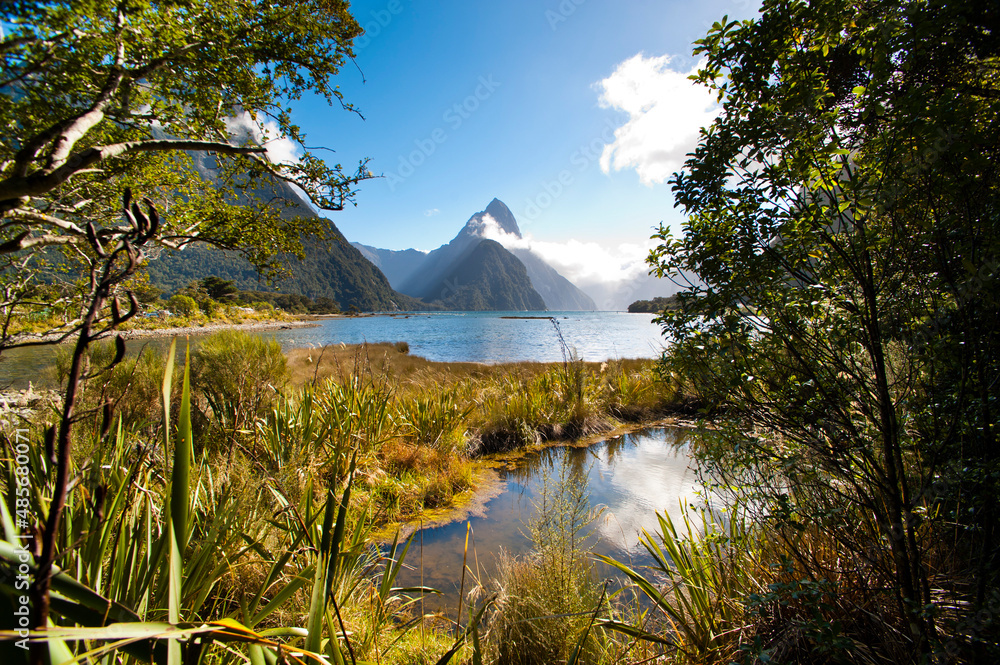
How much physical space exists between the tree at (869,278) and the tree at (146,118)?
3.35 m

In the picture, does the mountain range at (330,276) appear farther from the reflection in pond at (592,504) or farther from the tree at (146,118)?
the reflection in pond at (592,504)

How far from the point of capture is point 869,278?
170 centimetres

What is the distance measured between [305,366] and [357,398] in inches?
204

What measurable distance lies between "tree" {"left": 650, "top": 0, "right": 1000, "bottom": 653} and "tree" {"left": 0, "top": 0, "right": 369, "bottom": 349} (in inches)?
131

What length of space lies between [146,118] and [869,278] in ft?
18.9

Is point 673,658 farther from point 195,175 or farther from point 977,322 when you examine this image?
point 195,175

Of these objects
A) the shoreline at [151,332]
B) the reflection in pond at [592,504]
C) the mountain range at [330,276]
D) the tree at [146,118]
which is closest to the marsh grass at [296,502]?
the shoreline at [151,332]

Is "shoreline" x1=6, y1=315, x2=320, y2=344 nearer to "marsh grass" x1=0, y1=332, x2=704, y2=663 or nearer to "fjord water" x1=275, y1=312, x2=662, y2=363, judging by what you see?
"marsh grass" x1=0, y1=332, x2=704, y2=663

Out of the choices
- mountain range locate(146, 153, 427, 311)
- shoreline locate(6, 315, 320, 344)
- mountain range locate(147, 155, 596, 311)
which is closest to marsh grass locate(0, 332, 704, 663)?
shoreline locate(6, 315, 320, 344)

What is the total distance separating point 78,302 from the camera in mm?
3752

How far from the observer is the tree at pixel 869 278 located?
62.3 inches

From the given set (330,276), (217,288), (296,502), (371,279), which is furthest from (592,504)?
(371,279)

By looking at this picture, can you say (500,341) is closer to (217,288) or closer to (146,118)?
(146,118)

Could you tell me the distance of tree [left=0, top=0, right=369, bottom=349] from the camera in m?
2.90
